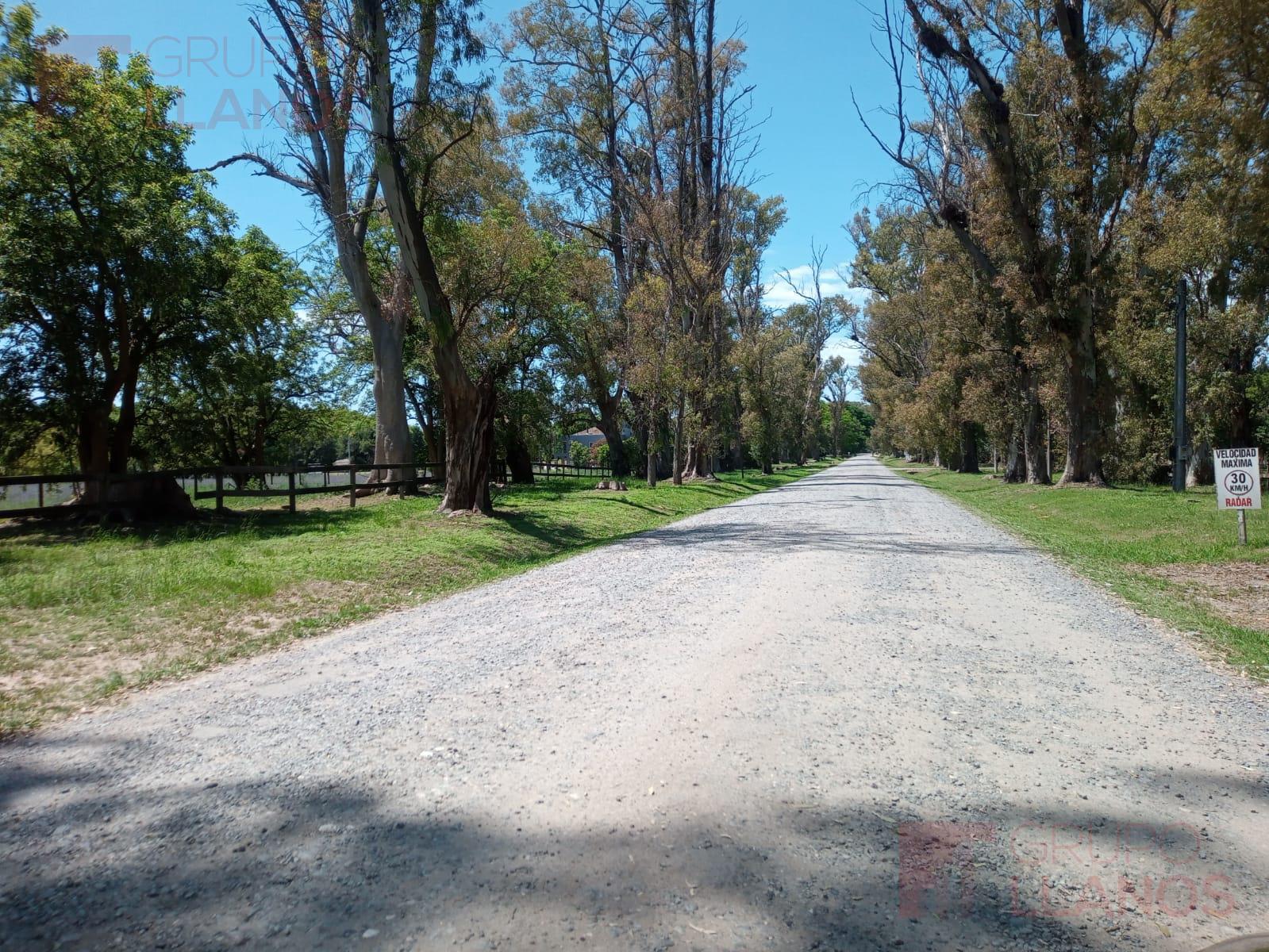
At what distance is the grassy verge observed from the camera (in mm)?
6449

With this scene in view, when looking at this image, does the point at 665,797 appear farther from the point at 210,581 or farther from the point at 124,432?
the point at 124,432

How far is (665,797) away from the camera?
12.3ft

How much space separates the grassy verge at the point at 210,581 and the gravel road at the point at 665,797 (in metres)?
0.80

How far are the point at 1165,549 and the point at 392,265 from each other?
2125 centimetres

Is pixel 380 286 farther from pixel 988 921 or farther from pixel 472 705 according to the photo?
pixel 988 921

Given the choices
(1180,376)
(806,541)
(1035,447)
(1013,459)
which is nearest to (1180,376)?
(1180,376)

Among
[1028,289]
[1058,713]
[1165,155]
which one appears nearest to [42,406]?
[1058,713]

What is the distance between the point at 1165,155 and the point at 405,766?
97.6ft

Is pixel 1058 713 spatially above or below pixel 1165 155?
below

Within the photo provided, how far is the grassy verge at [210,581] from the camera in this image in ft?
21.2

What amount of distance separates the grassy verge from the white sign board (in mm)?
9913

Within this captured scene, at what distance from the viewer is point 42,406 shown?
15.8 m

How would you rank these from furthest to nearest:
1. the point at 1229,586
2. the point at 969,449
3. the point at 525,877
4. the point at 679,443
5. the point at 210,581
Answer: the point at 969,449, the point at 679,443, the point at 1229,586, the point at 210,581, the point at 525,877

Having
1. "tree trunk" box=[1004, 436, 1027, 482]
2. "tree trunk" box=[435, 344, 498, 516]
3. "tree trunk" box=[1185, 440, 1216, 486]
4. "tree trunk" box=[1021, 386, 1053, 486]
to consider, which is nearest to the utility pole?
"tree trunk" box=[1185, 440, 1216, 486]
